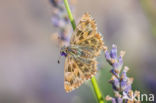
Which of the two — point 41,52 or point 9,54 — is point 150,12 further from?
point 9,54

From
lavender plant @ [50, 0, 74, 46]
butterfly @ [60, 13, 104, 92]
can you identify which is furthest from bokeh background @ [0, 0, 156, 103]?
butterfly @ [60, 13, 104, 92]

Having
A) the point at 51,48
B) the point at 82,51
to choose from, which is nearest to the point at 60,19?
the point at 82,51

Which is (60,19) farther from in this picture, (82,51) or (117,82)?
(117,82)

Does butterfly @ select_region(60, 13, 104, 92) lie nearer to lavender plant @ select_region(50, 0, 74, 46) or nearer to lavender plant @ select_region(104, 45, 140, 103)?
lavender plant @ select_region(104, 45, 140, 103)

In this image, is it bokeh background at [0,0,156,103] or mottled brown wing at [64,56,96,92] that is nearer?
mottled brown wing at [64,56,96,92]

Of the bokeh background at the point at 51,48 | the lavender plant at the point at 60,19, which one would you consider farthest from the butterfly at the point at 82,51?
Answer: the bokeh background at the point at 51,48

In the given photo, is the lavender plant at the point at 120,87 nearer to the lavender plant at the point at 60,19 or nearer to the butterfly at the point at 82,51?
the butterfly at the point at 82,51
